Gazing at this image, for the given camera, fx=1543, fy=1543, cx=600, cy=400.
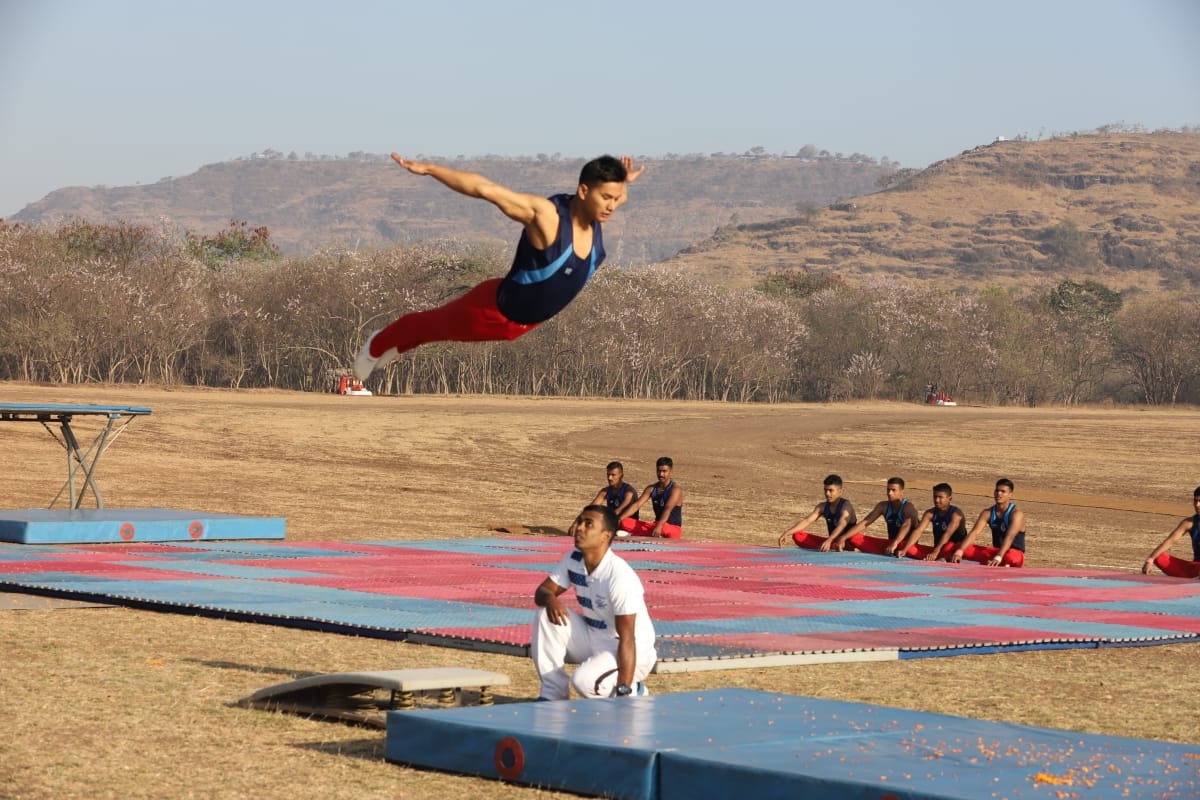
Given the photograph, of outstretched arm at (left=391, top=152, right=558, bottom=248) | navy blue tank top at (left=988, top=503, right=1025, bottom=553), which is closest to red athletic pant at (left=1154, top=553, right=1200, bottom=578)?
navy blue tank top at (left=988, top=503, right=1025, bottom=553)

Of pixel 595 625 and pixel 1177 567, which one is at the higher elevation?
pixel 595 625

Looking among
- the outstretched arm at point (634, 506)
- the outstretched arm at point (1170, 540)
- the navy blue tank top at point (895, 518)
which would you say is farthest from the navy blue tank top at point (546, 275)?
the outstretched arm at point (634, 506)

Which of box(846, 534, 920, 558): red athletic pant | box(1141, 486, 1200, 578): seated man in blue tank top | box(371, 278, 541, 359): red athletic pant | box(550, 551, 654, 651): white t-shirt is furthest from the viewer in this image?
box(846, 534, 920, 558): red athletic pant

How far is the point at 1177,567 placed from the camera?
16.6 meters

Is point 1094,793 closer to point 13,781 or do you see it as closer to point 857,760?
point 857,760

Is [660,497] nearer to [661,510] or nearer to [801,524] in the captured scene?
[661,510]

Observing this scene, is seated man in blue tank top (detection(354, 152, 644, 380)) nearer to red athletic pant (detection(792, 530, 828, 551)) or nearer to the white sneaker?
the white sneaker

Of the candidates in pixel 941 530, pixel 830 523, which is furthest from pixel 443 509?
pixel 941 530

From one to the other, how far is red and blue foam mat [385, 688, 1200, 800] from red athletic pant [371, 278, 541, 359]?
1721 millimetres

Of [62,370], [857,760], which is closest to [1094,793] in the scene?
[857,760]

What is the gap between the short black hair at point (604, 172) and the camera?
621cm

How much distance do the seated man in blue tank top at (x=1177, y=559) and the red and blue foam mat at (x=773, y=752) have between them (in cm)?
901

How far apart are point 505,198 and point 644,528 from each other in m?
14.5

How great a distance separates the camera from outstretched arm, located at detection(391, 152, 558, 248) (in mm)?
5629
